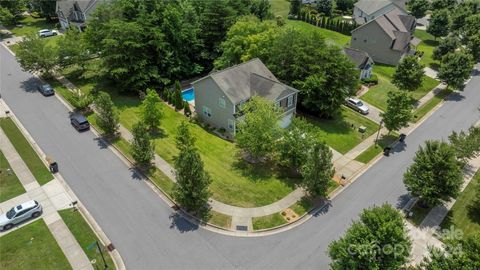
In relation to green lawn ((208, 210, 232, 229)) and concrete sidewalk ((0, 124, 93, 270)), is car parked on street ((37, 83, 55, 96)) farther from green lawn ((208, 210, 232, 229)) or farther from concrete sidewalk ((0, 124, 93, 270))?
green lawn ((208, 210, 232, 229))

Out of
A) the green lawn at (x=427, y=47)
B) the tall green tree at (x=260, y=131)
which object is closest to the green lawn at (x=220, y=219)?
the tall green tree at (x=260, y=131)

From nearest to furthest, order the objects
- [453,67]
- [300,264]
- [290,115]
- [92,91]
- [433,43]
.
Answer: [300,264], [290,115], [92,91], [453,67], [433,43]

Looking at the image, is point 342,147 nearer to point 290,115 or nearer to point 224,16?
point 290,115

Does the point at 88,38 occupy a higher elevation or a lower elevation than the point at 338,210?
higher

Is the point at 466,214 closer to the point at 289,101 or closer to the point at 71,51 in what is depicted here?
the point at 289,101

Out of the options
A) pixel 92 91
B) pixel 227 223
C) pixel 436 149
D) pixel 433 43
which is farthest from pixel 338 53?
pixel 433 43

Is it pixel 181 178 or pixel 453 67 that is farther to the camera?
pixel 453 67

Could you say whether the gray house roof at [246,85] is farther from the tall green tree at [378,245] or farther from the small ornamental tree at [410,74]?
the tall green tree at [378,245]
